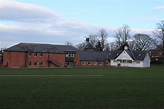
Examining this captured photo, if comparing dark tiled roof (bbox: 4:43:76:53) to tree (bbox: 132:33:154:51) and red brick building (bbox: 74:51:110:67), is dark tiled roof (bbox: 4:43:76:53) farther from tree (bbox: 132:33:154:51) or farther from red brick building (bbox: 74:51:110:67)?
tree (bbox: 132:33:154:51)

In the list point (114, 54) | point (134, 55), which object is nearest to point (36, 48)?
point (114, 54)

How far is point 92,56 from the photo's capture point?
108 metres

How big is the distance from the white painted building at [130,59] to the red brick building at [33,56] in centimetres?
2107

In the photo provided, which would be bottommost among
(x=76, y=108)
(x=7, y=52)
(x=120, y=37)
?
(x=76, y=108)

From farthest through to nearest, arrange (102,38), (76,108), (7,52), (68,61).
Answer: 1. (102,38)
2. (68,61)
3. (7,52)
4. (76,108)

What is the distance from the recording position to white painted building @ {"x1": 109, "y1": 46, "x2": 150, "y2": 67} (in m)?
104

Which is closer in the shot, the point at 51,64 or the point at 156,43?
the point at 51,64

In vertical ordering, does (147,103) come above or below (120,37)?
below

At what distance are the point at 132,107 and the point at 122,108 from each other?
51 cm

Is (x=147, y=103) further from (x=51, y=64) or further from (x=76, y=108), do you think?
(x=51, y=64)

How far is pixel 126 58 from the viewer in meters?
107

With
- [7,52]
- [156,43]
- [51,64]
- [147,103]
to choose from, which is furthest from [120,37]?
[147,103]

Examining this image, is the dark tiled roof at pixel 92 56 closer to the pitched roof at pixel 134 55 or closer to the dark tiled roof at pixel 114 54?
the dark tiled roof at pixel 114 54

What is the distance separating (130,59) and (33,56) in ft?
112
